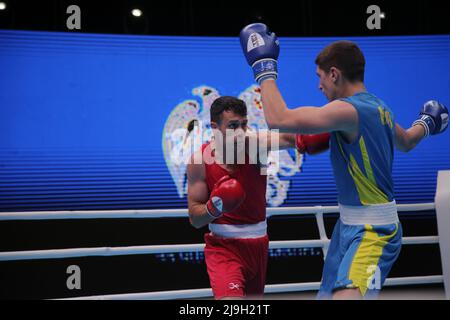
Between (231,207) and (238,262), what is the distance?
340 millimetres

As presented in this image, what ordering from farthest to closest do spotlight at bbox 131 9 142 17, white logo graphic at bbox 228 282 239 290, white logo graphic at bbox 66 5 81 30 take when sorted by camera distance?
spotlight at bbox 131 9 142 17 → white logo graphic at bbox 66 5 81 30 → white logo graphic at bbox 228 282 239 290

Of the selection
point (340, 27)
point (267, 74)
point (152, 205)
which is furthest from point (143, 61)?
point (267, 74)

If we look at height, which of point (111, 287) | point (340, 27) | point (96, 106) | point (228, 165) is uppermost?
point (340, 27)

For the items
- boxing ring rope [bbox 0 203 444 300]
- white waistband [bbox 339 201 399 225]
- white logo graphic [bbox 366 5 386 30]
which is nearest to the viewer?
white waistband [bbox 339 201 399 225]

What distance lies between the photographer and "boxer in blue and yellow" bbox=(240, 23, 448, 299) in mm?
2156

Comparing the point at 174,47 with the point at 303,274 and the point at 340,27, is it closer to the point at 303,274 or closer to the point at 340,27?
the point at 340,27

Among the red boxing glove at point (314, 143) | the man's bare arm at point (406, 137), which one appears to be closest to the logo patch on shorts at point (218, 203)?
the red boxing glove at point (314, 143)

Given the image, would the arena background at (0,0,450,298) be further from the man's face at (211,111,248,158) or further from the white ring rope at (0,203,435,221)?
the man's face at (211,111,248,158)

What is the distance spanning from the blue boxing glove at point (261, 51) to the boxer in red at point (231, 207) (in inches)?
21.8

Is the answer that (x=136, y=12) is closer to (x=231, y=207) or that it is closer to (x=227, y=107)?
(x=227, y=107)

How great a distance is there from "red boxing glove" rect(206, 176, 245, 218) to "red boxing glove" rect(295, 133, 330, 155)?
0.40 m

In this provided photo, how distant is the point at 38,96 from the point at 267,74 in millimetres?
3358

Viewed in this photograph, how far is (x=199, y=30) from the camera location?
554cm

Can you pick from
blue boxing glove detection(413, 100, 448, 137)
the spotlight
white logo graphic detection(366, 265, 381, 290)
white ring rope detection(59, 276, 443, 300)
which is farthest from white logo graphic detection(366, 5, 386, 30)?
white logo graphic detection(366, 265, 381, 290)
